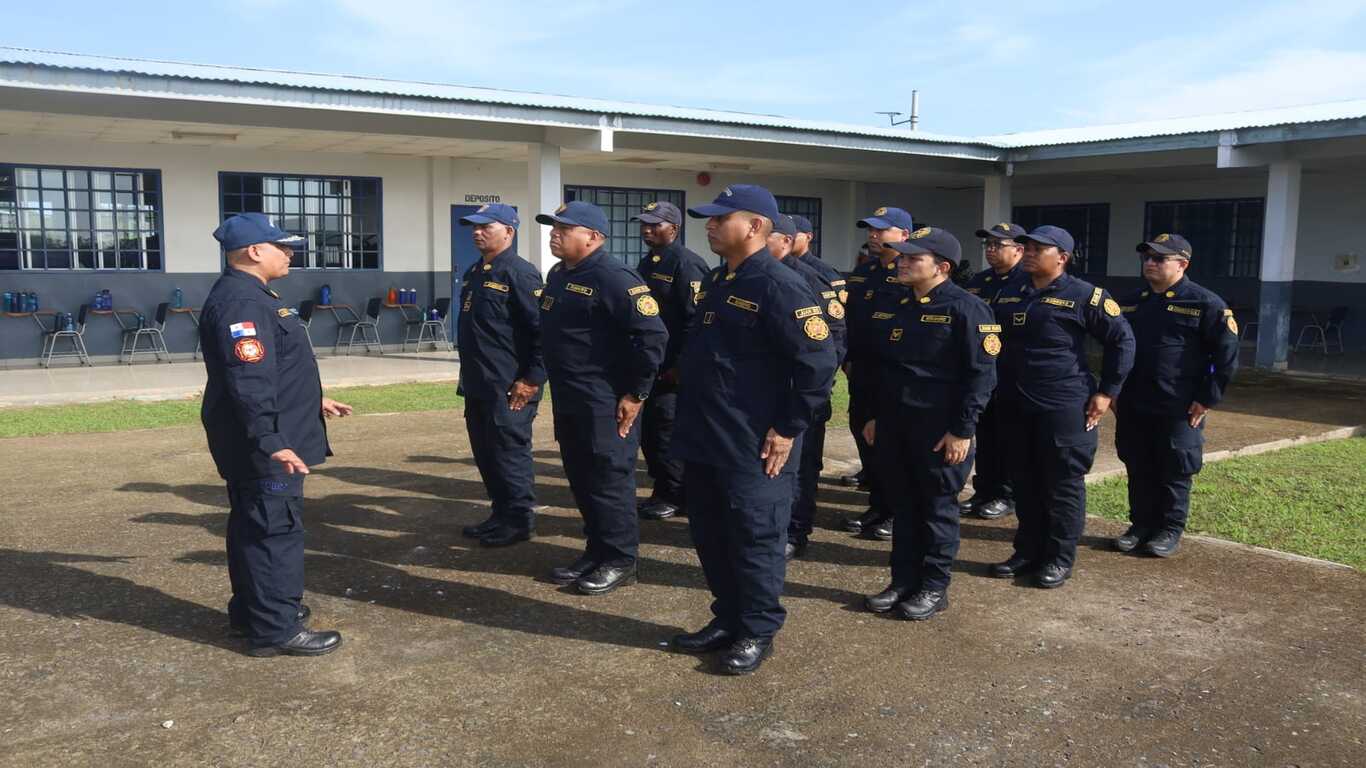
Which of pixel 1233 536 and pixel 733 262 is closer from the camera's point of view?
pixel 733 262

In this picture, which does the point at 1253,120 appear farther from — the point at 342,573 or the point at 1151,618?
the point at 342,573

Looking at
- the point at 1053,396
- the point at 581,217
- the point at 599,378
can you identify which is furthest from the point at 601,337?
the point at 1053,396

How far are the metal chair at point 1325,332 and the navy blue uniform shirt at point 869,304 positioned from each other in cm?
1326

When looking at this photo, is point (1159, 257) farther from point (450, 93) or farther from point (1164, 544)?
point (450, 93)

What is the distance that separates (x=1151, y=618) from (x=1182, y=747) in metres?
1.34

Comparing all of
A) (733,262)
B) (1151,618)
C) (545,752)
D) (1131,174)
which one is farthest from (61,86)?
(1131,174)

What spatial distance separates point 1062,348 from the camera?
5.36m

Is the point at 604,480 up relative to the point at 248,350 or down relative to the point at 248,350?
down

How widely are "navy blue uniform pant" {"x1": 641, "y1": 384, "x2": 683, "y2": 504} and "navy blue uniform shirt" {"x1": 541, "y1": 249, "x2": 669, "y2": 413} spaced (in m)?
1.59

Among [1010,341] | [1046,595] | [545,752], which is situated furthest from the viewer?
[1010,341]

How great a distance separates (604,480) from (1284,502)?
4.62 m

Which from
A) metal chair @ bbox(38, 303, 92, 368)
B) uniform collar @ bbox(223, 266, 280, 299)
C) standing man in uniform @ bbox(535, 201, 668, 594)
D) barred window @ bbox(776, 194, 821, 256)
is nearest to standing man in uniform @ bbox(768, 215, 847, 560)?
standing man in uniform @ bbox(535, 201, 668, 594)

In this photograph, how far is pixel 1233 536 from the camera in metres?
6.17

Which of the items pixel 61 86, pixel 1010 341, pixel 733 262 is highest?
pixel 61 86
